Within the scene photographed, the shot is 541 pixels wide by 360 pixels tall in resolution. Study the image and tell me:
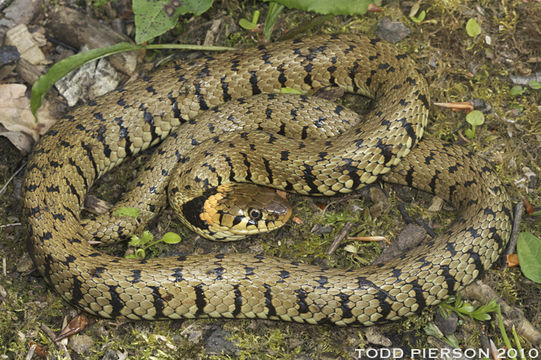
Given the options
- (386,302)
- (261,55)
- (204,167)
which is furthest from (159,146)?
(386,302)

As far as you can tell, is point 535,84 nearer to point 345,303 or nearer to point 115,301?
point 345,303

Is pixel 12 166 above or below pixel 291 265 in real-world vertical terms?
above

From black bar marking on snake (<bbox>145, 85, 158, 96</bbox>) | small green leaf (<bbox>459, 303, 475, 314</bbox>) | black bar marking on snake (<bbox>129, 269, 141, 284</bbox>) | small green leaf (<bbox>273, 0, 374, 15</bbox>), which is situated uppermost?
small green leaf (<bbox>273, 0, 374, 15</bbox>)

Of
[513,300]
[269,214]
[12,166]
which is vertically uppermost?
[12,166]

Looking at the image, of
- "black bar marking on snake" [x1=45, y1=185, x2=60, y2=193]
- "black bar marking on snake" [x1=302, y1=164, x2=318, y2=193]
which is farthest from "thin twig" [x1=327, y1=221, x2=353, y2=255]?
"black bar marking on snake" [x1=45, y1=185, x2=60, y2=193]

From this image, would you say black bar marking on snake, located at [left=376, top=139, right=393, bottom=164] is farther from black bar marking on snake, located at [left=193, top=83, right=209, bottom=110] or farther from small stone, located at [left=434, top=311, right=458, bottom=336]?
black bar marking on snake, located at [left=193, top=83, right=209, bottom=110]

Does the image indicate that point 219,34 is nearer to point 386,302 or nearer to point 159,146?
point 159,146

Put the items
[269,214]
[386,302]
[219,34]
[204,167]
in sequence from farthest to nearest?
[219,34] < [204,167] < [269,214] < [386,302]

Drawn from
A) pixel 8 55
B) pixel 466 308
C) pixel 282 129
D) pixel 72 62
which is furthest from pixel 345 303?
pixel 8 55
